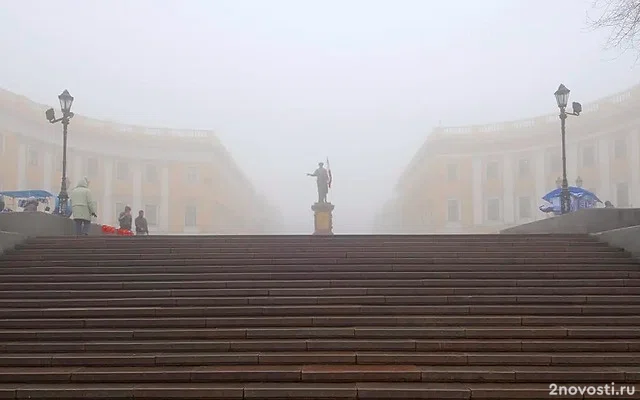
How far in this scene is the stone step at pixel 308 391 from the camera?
5941mm

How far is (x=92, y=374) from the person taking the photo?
21.4 feet

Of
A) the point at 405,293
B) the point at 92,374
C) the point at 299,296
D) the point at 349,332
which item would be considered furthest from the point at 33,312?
the point at 405,293

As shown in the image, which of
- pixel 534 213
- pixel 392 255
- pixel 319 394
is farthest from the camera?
pixel 534 213

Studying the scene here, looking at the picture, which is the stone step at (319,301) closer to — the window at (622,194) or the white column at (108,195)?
the window at (622,194)

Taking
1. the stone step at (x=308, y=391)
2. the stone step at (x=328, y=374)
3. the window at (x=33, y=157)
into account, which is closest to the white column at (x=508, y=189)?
the window at (x=33, y=157)

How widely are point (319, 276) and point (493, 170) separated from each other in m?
48.8

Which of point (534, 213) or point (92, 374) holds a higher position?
point (534, 213)

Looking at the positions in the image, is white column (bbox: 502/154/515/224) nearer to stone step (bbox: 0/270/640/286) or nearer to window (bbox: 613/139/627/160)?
window (bbox: 613/139/627/160)

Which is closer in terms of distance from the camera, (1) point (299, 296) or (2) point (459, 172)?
(1) point (299, 296)

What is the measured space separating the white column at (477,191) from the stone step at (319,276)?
46.0 meters

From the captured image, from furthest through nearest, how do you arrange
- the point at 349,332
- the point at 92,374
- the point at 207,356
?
the point at 349,332 → the point at 207,356 → the point at 92,374

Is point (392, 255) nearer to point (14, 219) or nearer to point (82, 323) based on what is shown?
point (82, 323)

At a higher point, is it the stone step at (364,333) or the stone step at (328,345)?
the stone step at (364,333)

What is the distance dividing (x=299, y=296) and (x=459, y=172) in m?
49.8
